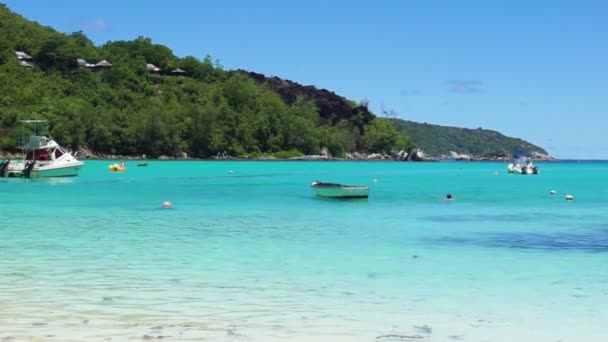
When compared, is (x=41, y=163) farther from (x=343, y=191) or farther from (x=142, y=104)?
(x=142, y=104)

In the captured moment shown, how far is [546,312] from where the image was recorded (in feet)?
42.3

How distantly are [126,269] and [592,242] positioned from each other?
13586mm

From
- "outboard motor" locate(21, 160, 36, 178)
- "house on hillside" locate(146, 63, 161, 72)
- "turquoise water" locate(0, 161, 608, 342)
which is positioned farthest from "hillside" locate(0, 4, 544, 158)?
"turquoise water" locate(0, 161, 608, 342)

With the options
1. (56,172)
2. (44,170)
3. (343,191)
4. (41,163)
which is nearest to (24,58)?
(56,172)

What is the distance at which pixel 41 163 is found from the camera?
60656 millimetres

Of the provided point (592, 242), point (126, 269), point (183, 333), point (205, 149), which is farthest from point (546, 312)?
point (205, 149)

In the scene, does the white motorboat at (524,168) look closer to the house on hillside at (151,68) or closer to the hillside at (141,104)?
the hillside at (141,104)

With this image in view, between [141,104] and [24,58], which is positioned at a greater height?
[24,58]

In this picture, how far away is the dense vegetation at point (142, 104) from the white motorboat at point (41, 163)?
6769 centimetres

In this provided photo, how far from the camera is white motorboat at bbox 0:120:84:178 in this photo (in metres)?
60.1

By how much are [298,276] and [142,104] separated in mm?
152748

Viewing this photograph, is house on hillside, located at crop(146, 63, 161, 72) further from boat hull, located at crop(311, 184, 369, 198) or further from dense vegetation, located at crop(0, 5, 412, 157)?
boat hull, located at crop(311, 184, 369, 198)

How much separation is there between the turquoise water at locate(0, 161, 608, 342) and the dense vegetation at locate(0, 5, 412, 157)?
10880 centimetres

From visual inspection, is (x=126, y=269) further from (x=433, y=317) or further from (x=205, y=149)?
(x=205, y=149)
